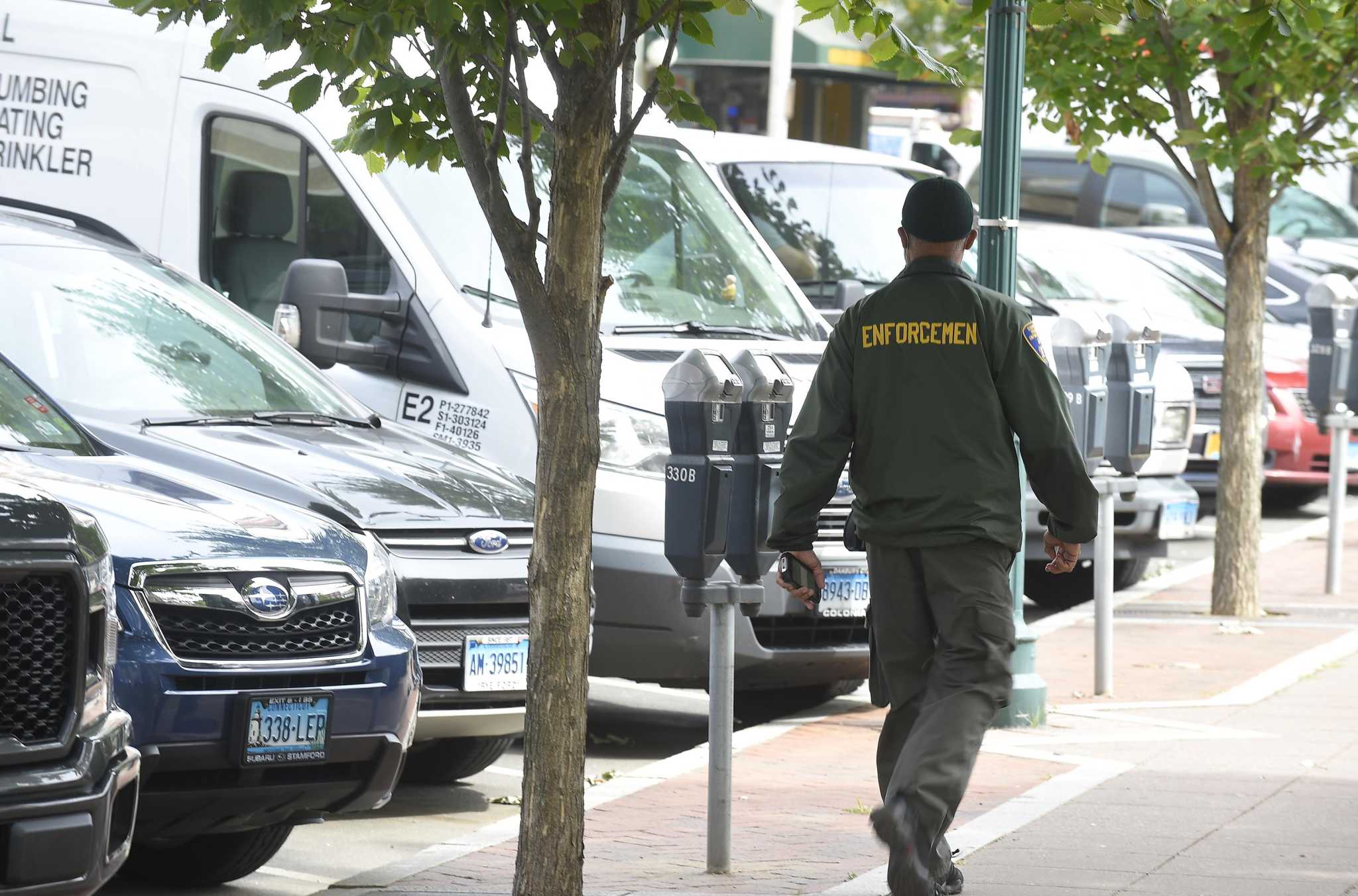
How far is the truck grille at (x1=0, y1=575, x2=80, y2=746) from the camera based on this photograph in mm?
4238

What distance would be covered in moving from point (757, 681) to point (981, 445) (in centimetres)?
334

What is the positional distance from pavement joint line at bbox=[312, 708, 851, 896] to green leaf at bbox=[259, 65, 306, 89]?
2.29 m

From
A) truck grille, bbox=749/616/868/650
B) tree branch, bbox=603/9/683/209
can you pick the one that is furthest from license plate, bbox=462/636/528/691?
tree branch, bbox=603/9/683/209

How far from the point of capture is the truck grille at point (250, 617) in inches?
226

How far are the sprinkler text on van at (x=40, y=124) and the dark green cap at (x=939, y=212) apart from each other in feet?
16.3

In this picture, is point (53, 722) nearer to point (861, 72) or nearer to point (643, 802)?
point (643, 802)

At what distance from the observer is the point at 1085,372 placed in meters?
9.40

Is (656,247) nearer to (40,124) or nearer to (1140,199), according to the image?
(40,124)

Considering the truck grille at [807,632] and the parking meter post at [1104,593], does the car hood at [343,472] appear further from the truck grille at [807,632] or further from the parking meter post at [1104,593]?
the parking meter post at [1104,593]

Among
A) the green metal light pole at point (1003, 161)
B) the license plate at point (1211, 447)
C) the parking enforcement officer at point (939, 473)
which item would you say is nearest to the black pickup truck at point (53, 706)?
the parking enforcement officer at point (939, 473)

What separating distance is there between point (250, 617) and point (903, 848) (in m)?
1.77

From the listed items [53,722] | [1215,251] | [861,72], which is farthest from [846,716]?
[861,72]

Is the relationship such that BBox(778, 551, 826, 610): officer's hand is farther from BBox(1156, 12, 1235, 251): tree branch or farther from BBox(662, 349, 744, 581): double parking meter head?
BBox(1156, 12, 1235, 251): tree branch

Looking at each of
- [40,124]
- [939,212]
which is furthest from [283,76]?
[40,124]
